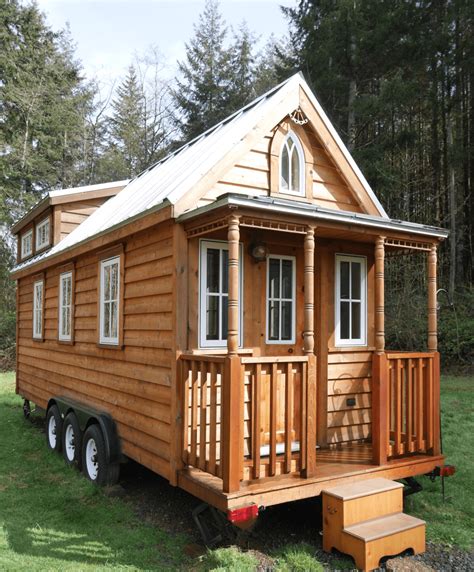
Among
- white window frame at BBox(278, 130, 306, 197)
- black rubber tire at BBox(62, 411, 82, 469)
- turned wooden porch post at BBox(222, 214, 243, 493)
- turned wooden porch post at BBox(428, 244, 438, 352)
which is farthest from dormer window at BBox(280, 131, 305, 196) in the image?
black rubber tire at BBox(62, 411, 82, 469)

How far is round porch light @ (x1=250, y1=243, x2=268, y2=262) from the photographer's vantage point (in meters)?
5.52

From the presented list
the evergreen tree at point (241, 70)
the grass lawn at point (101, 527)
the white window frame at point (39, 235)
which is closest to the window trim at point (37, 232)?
the white window frame at point (39, 235)

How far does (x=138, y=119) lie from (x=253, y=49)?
7.04 m

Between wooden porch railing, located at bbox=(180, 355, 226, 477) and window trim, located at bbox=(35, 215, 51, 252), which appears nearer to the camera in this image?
wooden porch railing, located at bbox=(180, 355, 226, 477)

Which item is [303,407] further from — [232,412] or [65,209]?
[65,209]

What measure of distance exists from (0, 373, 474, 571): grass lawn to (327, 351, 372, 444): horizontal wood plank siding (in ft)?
3.31

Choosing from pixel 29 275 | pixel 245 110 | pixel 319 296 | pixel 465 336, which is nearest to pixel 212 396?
pixel 319 296

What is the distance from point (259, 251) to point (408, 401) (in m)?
2.26

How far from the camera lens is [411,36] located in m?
17.0

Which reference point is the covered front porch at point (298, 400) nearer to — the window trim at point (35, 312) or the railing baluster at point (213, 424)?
the railing baluster at point (213, 424)

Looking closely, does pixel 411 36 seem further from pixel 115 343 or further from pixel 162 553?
pixel 162 553

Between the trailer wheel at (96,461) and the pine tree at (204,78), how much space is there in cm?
1862

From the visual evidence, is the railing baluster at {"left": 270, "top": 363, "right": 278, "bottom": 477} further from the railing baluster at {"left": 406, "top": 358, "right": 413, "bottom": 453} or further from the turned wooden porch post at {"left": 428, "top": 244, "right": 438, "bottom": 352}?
the turned wooden porch post at {"left": 428, "top": 244, "right": 438, "bottom": 352}

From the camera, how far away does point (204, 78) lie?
2417 cm
